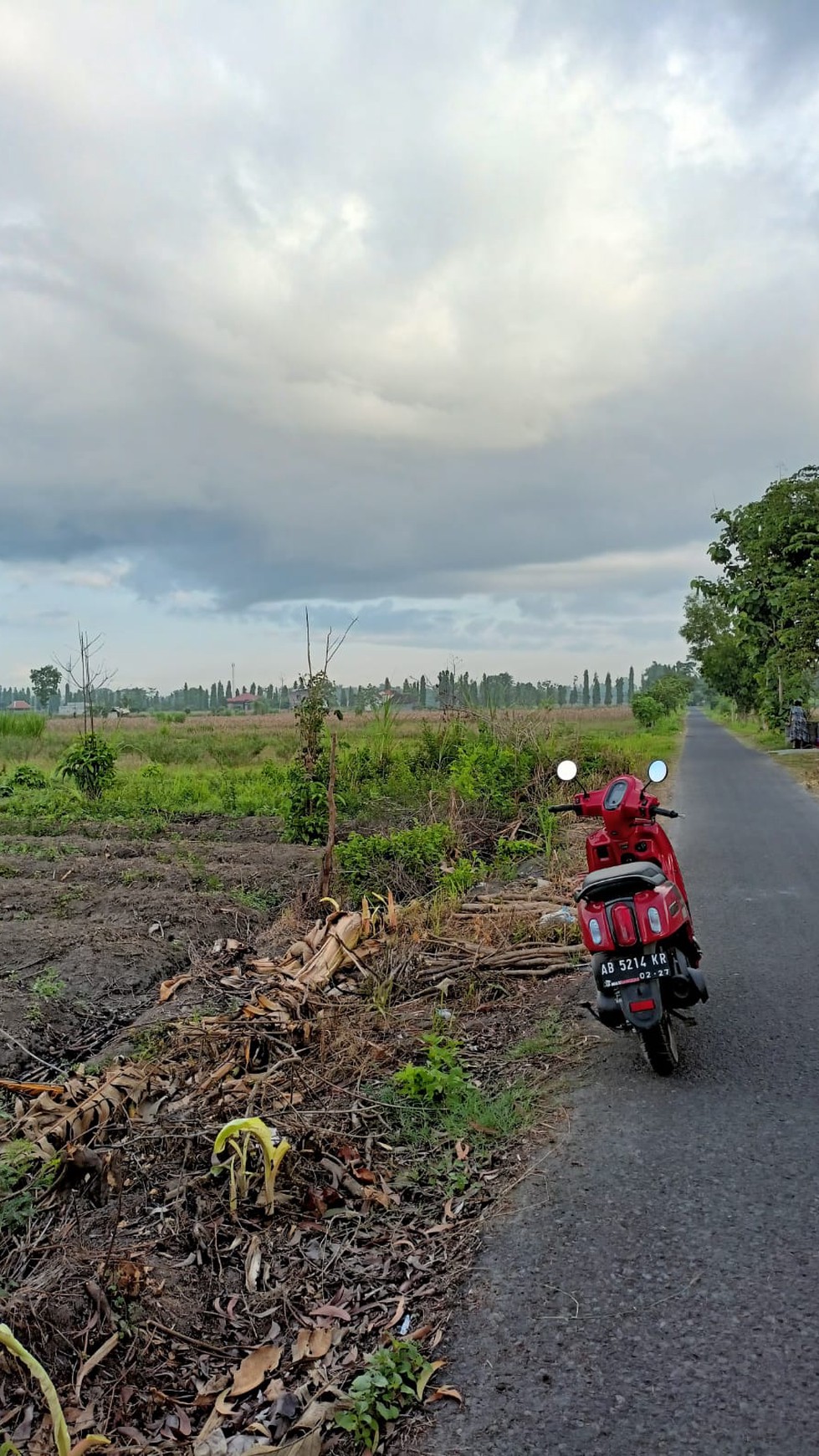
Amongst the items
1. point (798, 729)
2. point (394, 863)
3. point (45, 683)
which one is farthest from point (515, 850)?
point (45, 683)

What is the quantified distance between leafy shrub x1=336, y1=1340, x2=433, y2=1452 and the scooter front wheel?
2150mm

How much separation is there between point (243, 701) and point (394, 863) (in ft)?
319

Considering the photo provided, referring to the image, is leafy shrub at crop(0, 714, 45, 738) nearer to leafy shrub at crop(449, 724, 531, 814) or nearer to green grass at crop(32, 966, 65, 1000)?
leafy shrub at crop(449, 724, 531, 814)

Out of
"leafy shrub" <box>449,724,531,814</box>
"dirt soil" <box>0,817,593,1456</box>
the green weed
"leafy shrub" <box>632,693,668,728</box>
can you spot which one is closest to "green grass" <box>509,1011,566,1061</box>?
"dirt soil" <box>0,817,593,1456</box>

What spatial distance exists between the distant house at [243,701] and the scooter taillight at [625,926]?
89.3m

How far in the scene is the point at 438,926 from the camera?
7238 millimetres

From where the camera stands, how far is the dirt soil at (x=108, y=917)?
6.02m

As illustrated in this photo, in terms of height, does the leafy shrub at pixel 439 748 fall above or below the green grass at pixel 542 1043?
above

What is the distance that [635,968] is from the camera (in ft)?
15.0

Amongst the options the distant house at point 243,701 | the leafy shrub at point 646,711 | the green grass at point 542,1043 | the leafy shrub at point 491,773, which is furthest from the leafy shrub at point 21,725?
the distant house at point 243,701

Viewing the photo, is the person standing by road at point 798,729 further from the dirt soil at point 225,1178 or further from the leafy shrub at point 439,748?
the dirt soil at point 225,1178

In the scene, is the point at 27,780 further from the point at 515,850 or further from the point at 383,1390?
the point at 383,1390

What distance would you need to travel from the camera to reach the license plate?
4551 mm

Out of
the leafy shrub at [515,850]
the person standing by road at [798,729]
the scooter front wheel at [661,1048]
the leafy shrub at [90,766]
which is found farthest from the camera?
the person standing by road at [798,729]
